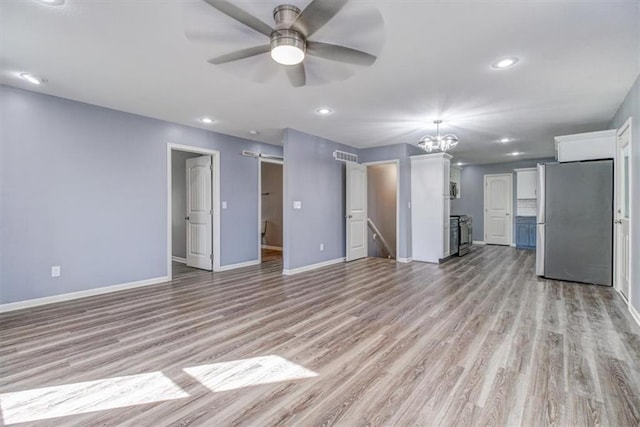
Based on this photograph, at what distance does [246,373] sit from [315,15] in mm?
2420

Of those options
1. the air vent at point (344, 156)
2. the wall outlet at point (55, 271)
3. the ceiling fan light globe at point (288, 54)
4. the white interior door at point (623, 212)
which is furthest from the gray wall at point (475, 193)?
the wall outlet at point (55, 271)

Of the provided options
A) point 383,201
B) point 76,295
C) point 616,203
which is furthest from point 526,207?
point 76,295

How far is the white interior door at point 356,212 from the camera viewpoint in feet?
21.0

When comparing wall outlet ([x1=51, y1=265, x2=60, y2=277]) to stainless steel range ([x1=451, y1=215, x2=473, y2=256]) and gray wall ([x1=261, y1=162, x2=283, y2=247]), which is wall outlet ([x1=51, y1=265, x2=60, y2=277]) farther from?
stainless steel range ([x1=451, y1=215, x2=473, y2=256])

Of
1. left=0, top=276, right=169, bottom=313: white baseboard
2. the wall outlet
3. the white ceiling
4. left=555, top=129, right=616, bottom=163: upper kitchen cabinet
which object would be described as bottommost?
left=0, top=276, right=169, bottom=313: white baseboard

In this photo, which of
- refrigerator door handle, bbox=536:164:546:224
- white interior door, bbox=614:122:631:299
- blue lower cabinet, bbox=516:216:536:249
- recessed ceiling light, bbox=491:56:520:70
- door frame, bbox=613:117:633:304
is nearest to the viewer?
recessed ceiling light, bbox=491:56:520:70

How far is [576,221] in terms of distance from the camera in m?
4.56

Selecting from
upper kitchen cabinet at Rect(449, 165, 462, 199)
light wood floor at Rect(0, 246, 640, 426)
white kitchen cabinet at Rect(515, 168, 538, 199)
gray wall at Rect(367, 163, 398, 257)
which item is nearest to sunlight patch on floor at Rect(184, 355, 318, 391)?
light wood floor at Rect(0, 246, 640, 426)

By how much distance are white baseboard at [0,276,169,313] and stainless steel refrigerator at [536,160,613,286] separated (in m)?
6.05

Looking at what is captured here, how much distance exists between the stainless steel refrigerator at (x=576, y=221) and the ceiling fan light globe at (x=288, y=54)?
4519mm

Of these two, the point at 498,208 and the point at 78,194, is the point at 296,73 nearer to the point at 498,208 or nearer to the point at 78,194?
the point at 78,194

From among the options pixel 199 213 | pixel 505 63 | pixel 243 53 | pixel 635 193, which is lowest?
pixel 199 213

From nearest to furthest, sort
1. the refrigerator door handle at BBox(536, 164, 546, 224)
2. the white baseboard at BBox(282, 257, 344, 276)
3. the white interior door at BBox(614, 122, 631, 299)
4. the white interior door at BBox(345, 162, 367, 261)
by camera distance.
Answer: the white interior door at BBox(614, 122, 631, 299), the refrigerator door handle at BBox(536, 164, 546, 224), the white baseboard at BBox(282, 257, 344, 276), the white interior door at BBox(345, 162, 367, 261)

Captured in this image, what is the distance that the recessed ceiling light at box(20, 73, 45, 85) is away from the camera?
10.2ft
